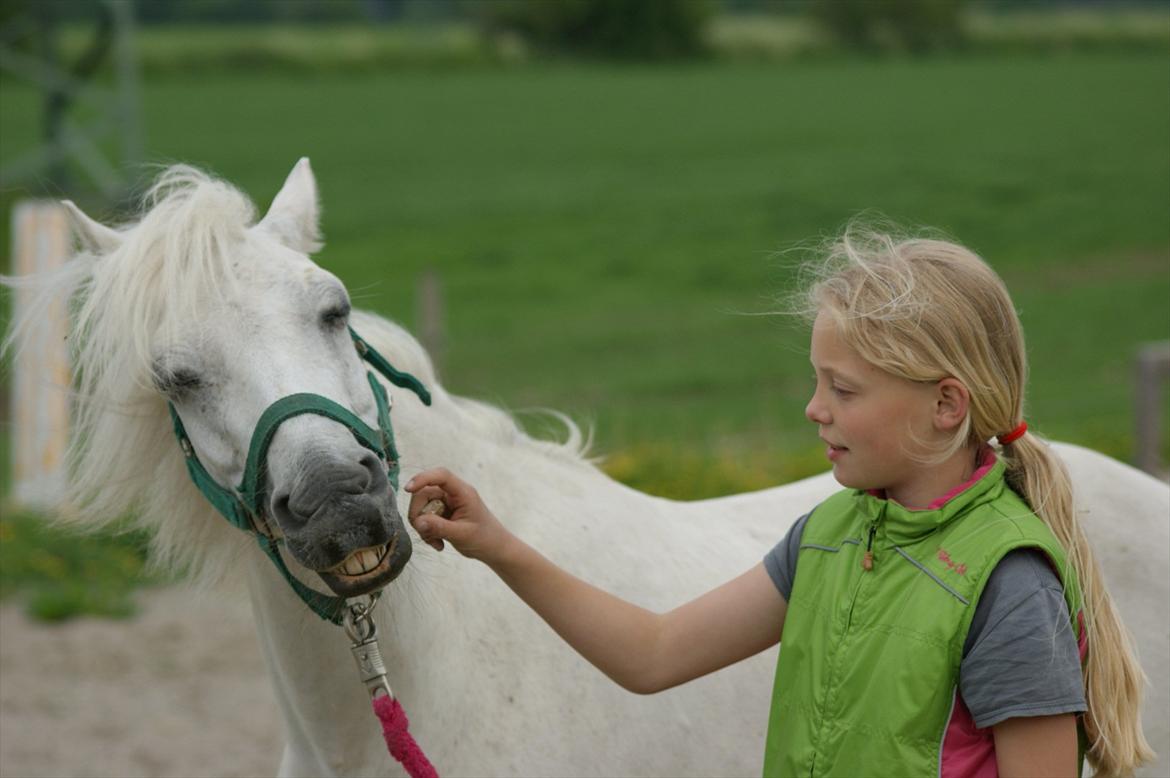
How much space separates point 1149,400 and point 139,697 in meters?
5.66

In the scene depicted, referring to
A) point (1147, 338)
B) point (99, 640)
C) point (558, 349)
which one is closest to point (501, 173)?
point (558, 349)

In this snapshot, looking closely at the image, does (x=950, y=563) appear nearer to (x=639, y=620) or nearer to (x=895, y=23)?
(x=639, y=620)

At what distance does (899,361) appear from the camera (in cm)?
185

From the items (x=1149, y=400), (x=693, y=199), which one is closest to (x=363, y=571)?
(x=1149, y=400)

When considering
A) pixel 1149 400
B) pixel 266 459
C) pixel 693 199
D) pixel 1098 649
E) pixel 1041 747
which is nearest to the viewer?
pixel 1041 747

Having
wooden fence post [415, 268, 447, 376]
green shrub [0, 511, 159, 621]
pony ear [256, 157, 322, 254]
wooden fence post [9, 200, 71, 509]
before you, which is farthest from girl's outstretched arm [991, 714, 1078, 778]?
wooden fence post [415, 268, 447, 376]

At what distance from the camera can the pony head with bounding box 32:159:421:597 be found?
6.61ft

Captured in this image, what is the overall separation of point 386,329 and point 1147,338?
42.5 ft

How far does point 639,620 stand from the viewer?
2.19 meters

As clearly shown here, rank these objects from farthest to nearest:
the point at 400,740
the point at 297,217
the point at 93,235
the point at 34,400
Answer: the point at 34,400, the point at 297,217, the point at 93,235, the point at 400,740

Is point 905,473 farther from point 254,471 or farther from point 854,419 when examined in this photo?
point 254,471

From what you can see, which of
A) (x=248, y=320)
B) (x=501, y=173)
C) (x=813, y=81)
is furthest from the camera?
(x=813, y=81)

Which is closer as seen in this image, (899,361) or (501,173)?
(899,361)

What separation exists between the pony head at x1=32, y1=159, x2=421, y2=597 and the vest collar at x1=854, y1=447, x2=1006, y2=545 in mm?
750
